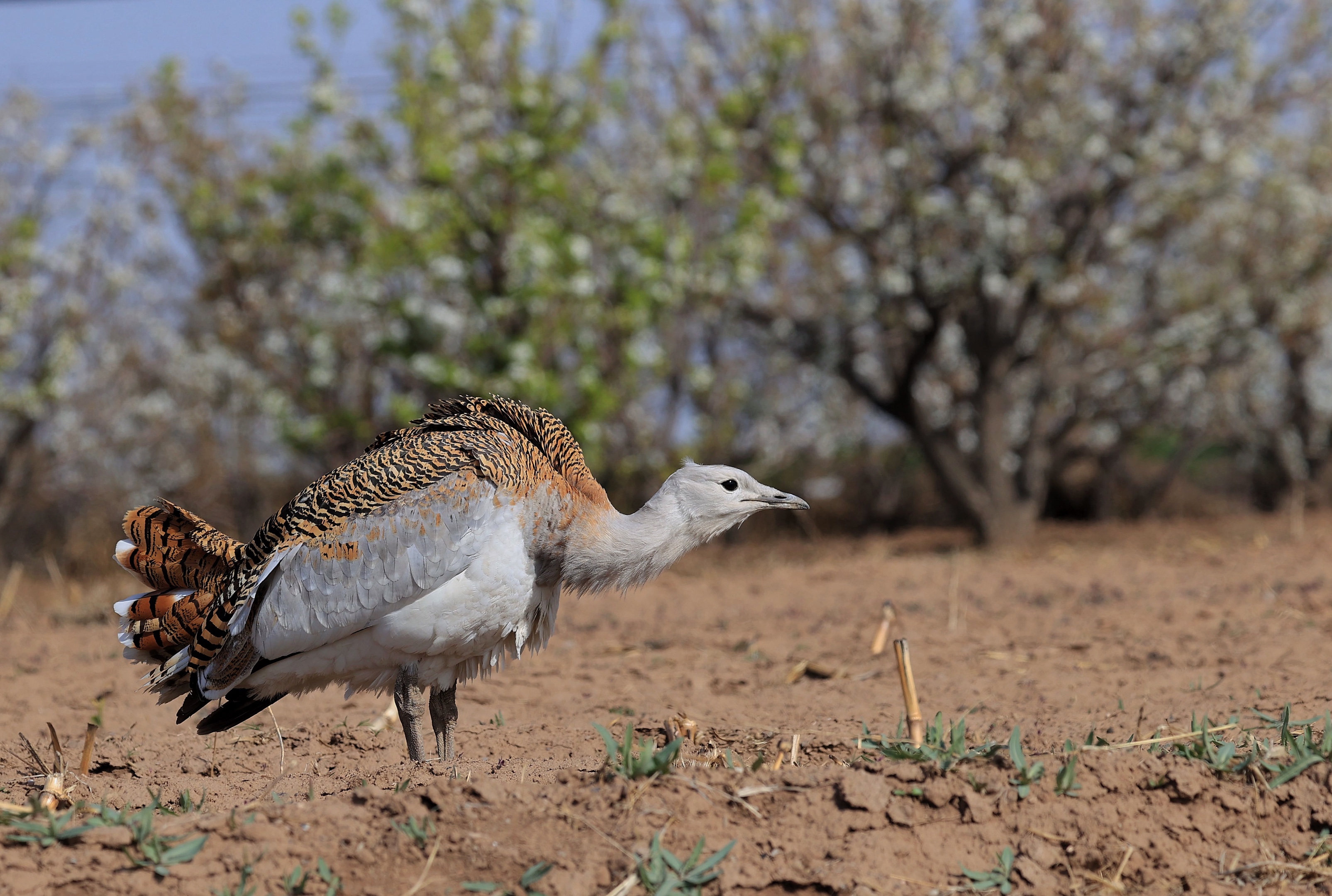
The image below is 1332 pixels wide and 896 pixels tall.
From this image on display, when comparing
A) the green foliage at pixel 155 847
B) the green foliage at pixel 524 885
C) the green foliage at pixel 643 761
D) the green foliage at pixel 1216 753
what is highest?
the green foliage at pixel 643 761

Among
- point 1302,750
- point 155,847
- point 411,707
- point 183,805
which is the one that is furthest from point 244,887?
point 1302,750

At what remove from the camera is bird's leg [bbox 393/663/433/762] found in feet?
13.9

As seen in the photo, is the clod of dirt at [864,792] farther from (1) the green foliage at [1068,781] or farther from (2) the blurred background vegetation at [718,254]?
(2) the blurred background vegetation at [718,254]

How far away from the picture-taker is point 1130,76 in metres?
10.5

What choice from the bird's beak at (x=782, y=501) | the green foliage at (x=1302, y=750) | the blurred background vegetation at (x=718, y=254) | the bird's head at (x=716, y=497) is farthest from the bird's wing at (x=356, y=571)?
the blurred background vegetation at (x=718, y=254)

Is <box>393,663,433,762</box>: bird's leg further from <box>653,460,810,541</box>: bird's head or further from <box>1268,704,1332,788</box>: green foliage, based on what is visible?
<box>1268,704,1332,788</box>: green foliage

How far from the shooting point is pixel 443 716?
174 inches

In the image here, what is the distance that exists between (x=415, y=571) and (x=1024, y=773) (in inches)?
83.8

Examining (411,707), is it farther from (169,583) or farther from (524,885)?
(524,885)

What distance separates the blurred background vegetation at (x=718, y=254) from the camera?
1004cm

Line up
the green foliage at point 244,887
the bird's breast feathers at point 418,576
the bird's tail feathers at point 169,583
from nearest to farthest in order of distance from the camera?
the green foliage at point 244,887
the bird's breast feathers at point 418,576
the bird's tail feathers at point 169,583

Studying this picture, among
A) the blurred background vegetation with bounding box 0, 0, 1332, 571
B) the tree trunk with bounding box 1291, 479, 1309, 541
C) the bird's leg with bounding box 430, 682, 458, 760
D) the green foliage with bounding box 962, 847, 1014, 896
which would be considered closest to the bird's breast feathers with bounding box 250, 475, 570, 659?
the bird's leg with bounding box 430, 682, 458, 760

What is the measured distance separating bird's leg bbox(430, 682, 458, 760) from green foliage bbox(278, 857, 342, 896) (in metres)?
1.43

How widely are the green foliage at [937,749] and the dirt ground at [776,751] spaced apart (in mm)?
64
